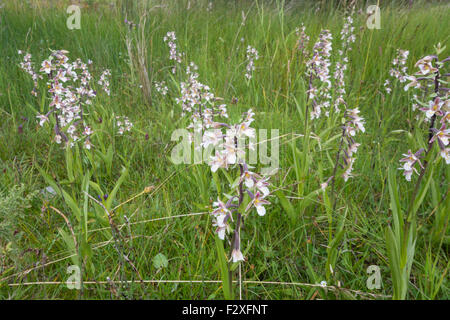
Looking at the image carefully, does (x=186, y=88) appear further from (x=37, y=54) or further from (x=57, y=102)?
(x=37, y=54)

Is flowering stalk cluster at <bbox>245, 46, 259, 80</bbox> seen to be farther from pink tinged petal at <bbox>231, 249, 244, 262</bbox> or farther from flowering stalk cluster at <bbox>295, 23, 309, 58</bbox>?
pink tinged petal at <bbox>231, 249, 244, 262</bbox>

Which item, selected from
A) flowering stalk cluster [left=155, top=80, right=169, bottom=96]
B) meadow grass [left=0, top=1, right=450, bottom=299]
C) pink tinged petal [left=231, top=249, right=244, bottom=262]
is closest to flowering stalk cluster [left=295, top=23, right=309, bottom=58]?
meadow grass [left=0, top=1, right=450, bottom=299]

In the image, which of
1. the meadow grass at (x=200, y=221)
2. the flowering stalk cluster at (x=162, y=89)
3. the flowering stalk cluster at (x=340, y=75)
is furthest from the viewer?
the flowering stalk cluster at (x=162, y=89)

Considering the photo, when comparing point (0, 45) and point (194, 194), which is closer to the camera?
point (194, 194)

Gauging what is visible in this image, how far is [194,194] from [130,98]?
7.21 feet

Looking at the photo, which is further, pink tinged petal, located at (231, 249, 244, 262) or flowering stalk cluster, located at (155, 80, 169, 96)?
flowering stalk cluster, located at (155, 80, 169, 96)

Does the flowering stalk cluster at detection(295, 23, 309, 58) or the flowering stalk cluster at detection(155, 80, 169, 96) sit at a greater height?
the flowering stalk cluster at detection(295, 23, 309, 58)

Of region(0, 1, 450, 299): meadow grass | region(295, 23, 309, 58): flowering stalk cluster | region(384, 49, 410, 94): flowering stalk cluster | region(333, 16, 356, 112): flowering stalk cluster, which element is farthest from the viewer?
region(295, 23, 309, 58): flowering stalk cluster

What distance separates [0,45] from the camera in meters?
4.39

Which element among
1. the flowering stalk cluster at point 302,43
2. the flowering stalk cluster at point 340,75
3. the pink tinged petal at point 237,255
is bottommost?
the pink tinged petal at point 237,255

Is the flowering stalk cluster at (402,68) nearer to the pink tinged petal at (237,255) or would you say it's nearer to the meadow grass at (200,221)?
the meadow grass at (200,221)

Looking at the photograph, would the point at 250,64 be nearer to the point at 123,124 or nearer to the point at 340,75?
the point at 340,75

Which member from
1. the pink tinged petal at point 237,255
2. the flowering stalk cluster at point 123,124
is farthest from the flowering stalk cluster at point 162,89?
the pink tinged petal at point 237,255
